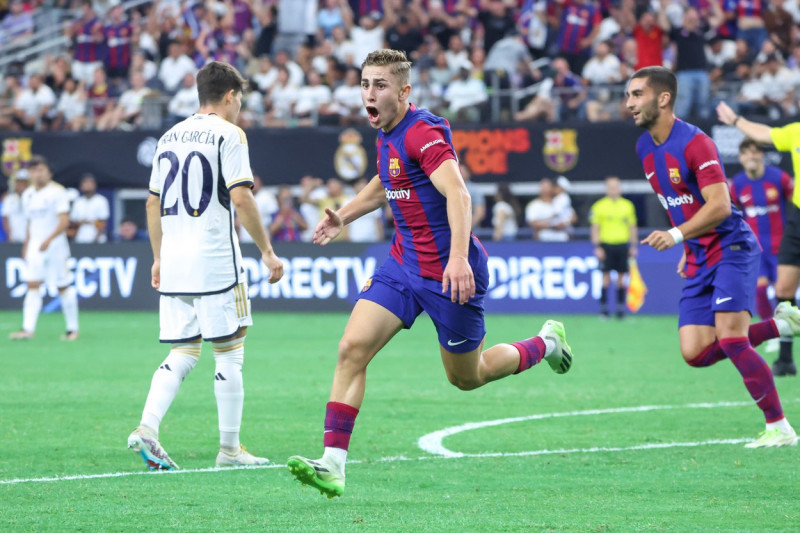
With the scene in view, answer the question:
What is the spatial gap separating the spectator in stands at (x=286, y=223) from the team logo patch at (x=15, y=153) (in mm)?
5801

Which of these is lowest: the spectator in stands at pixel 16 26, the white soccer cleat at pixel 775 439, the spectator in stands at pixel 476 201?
the white soccer cleat at pixel 775 439

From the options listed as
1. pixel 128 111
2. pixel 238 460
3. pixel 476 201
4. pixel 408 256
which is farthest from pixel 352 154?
pixel 408 256

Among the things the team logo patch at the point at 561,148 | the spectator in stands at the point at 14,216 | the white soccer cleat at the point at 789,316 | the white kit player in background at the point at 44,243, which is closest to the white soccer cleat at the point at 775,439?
the white soccer cleat at the point at 789,316

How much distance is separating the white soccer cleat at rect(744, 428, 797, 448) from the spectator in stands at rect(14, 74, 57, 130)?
20.2 m

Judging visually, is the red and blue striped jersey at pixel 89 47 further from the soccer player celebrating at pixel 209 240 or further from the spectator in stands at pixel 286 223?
the soccer player celebrating at pixel 209 240

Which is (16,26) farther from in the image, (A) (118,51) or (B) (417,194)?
(B) (417,194)

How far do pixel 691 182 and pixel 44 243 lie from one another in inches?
404

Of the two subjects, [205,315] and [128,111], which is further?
[128,111]

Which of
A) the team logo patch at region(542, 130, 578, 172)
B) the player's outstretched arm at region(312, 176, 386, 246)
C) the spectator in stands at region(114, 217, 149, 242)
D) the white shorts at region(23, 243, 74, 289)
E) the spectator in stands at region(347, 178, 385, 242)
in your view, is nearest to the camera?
the player's outstretched arm at region(312, 176, 386, 246)

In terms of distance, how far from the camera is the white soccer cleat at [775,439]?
25.2 feet

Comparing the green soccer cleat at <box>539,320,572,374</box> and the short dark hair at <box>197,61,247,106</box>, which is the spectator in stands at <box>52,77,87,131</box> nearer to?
the short dark hair at <box>197,61,247,106</box>

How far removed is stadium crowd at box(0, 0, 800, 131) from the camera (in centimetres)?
2144

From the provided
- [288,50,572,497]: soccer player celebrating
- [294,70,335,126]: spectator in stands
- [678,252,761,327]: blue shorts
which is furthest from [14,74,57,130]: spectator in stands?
[288,50,572,497]: soccer player celebrating

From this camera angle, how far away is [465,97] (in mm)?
22266
